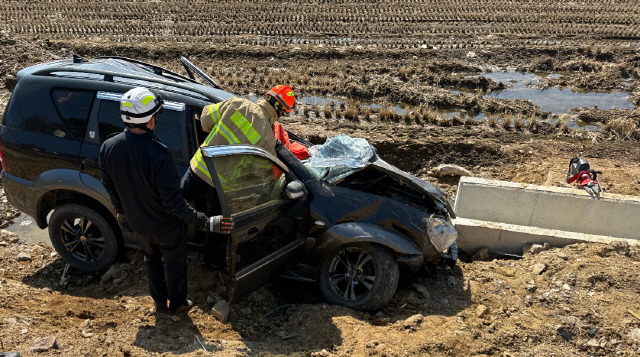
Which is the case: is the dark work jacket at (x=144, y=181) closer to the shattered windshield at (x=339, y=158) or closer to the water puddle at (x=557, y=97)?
the shattered windshield at (x=339, y=158)

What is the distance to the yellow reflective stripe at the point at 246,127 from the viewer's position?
535cm

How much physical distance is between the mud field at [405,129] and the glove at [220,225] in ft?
3.21

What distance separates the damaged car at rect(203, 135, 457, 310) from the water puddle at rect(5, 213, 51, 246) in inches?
148

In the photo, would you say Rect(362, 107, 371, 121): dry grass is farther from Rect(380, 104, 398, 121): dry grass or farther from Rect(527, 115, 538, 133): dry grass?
Rect(527, 115, 538, 133): dry grass

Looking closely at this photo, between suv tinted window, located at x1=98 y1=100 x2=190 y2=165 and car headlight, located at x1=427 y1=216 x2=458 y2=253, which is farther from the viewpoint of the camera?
suv tinted window, located at x1=98 y1=100 x2=190 y2=165

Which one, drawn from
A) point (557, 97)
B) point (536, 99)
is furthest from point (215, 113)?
point (557, 97)

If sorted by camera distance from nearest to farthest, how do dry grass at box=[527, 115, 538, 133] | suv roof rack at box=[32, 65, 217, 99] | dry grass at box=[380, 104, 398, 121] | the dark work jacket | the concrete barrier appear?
the dark work jacket → suv roof rack at box=[32, 65, 217, 99] → the concrete barrier → dry grass at box=[527, 115, 538, 133] → dry grass at box=[380, 104, 398, 121]

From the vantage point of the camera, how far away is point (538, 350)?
504 centimetres

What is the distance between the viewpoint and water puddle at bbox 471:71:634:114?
1481 centimetres

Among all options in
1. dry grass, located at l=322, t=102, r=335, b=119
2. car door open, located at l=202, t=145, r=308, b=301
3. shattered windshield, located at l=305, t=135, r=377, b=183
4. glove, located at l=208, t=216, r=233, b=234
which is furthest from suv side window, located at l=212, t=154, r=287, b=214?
dry grass, located at l=322, t=102, r=335, b=119

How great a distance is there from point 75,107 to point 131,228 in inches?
72.3

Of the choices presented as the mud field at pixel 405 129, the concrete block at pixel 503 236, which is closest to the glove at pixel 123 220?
the mud field at pixel 405 129

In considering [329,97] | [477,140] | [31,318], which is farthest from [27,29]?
[31,318]

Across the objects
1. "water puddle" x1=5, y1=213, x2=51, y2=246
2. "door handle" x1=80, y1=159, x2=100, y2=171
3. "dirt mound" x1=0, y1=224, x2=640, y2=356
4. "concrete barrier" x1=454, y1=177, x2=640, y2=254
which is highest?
"door handle" x1=80, y1=159, x2=100, y2=171
